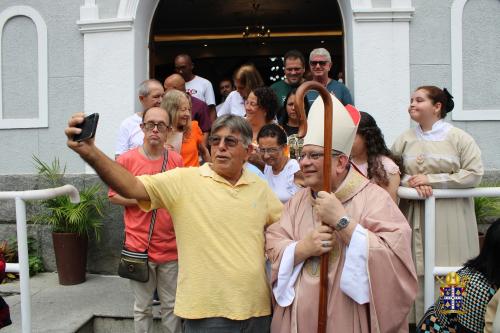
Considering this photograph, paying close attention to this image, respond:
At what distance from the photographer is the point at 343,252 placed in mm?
2480

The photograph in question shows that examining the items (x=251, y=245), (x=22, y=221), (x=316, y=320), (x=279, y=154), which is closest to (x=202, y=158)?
(x=279, y=154)

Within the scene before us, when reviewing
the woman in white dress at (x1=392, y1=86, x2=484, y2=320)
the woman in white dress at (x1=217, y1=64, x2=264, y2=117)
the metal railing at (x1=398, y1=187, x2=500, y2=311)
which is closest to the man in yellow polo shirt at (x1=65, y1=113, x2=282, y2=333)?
the metal railing at (x1=398, y1=187, x2=500, y2=311)

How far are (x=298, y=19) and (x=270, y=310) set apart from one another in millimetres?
11349

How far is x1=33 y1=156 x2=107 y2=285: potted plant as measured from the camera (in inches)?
205

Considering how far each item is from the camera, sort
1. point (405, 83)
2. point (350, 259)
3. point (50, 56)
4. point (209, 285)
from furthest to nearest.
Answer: point (50, 56) < point (405, 83) < point (209, 285) < point (350, 259)

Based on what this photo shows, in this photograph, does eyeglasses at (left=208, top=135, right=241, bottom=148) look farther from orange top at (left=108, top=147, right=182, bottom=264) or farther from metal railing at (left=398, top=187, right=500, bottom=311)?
metal railing at (left=398, top=187, right=500, bottom=311)

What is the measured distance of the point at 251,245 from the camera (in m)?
2.77

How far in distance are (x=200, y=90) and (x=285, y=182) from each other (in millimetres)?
2571

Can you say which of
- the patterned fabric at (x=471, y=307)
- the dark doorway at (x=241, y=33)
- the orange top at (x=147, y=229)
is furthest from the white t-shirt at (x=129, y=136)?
the dark doorway at (x=241, y=33)

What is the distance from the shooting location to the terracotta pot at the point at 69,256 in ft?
17.0

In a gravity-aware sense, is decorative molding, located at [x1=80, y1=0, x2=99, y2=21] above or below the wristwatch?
above

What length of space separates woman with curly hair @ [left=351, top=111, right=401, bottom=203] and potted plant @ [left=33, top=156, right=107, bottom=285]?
2855 millimetres

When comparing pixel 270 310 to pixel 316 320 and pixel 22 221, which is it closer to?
pixel 316 320

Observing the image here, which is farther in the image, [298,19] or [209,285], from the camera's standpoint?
[298,19]
